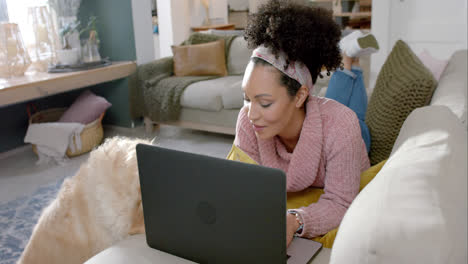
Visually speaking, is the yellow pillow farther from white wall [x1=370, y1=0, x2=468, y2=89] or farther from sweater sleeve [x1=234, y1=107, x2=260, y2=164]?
white wall [x1=370, y1=0, x2=468, y2=89]

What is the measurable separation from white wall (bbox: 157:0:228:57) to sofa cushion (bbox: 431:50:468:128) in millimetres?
4648

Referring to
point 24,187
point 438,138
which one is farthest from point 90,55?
point 438,138

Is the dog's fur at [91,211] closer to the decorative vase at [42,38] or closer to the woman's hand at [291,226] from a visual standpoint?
the woman's hand at [291,226]

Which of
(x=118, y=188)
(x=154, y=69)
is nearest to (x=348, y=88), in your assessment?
(x=118, y=188)

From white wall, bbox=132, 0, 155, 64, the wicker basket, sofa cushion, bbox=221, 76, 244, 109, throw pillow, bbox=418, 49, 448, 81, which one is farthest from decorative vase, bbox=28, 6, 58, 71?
throw pillow, bbox=418, 49, 448, 81

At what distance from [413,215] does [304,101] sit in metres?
0.74

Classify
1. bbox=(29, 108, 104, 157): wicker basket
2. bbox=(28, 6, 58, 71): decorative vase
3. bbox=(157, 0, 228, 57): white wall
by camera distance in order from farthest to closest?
bbox=(157, 0, 228, 57): white wall, bbox=(28, 6, 58, 71): decorative vase, bbox=(29, 108, 104, 157): wicker basket

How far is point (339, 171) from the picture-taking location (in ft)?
4.04

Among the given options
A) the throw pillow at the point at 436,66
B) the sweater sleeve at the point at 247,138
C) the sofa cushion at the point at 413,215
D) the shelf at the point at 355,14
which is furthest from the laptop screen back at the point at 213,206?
the shelf at the point at 355,14

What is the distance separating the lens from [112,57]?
13.5ft

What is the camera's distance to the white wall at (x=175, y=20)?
6.07m

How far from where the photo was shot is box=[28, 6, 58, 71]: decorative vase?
3604 millimetres

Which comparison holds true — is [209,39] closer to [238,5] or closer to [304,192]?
[304,192]

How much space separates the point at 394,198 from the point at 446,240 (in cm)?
12
